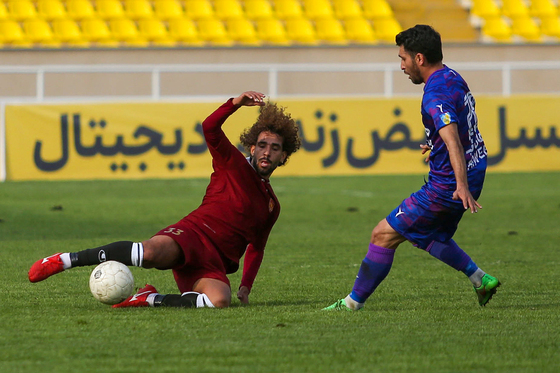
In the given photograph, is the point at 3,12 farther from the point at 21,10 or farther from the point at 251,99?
the point at 251,99

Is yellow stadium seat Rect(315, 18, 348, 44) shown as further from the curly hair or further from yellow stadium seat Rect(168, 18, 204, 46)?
the curly hair

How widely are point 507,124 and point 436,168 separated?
11.1m

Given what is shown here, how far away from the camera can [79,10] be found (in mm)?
19281

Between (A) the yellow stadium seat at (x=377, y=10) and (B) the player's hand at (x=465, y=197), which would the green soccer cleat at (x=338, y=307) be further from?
(A) the yellow stadium seat at (x=377, y=10)

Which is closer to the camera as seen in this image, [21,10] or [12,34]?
[12,34]

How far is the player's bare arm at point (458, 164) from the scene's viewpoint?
436cm

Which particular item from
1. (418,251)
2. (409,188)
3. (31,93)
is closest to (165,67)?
(31,93)

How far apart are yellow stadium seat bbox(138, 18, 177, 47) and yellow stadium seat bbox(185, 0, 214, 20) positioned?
69cm

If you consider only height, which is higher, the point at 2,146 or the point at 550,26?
the point at 550,26

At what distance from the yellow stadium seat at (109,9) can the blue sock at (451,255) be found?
51.1 ft

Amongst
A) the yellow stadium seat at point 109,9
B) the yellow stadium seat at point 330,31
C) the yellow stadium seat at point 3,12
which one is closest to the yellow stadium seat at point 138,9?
the yellow stadium seat at point 109,9

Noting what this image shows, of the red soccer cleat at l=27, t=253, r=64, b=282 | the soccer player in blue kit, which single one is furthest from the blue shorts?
the red soccer cleat at l=27, t=253, r=64, b=282

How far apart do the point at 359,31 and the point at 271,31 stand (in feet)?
6.30

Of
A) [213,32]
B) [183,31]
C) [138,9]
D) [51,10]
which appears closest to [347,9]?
[213,32]
